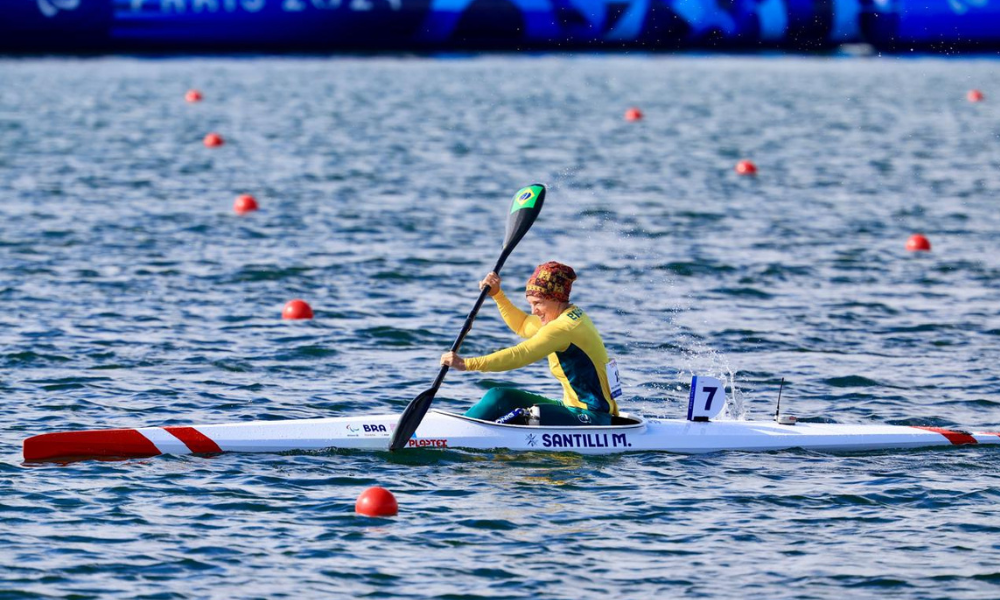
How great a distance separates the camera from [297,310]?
677 inches

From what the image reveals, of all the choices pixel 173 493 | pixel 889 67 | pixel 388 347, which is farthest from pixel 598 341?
pixel 889 67

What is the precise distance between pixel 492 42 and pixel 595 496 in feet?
138

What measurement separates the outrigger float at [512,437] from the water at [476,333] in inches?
6.1

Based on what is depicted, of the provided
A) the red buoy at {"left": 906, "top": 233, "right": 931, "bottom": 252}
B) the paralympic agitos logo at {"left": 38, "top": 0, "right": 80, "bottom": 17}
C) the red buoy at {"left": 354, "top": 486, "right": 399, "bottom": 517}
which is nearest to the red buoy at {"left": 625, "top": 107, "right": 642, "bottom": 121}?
the red buoy at {"left": 906, "top": 233, "right": 931, "bottom": 252}

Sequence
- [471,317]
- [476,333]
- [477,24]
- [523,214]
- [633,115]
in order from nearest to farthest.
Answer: [471,317]
[523,214]
[476,333]
[633,115]
[477,24]

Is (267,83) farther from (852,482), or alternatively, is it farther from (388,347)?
(852,482)

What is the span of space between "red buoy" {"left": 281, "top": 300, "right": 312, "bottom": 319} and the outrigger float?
502 cm

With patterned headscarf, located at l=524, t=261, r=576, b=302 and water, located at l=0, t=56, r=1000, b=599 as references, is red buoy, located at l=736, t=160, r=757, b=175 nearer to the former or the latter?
water, located at l=0, t=56, r=1000, b=599

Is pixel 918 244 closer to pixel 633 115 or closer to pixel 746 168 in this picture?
pixel 746 168

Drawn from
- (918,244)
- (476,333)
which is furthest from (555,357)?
(918,244)

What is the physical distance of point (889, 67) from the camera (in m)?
52.0

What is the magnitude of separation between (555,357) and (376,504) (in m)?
2.20

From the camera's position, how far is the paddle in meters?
12.0

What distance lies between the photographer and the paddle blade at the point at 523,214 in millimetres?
13391
